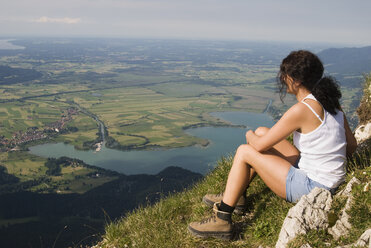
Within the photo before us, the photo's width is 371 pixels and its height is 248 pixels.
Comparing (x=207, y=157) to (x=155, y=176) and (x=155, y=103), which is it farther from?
(x=155, y=103)

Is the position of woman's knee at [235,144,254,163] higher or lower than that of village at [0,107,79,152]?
higher

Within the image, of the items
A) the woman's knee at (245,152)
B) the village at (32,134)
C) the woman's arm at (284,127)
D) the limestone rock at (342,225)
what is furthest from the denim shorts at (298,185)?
the village at (32,134)

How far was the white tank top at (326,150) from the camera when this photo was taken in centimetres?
398

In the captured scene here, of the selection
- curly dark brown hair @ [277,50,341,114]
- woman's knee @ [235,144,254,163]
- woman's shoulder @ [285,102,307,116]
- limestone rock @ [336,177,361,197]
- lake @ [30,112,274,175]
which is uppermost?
curly dark brown hair @ [277,50,341,114]

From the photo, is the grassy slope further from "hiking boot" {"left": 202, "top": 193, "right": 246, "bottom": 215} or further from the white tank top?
the white tank top

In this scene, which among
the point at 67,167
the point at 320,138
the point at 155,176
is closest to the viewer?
the point at 320,138

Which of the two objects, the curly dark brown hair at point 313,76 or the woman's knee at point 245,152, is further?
the woman's knee at point 245,152

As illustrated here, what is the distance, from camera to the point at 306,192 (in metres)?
4.12

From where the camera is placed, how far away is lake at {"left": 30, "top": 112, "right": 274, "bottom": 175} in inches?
3093

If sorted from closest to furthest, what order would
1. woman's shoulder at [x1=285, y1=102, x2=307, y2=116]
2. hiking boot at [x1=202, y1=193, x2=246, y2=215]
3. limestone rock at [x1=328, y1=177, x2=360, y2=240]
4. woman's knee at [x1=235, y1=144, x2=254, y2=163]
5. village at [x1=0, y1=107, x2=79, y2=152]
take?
limestone rock at [x1=328, y1=177, x2=360, y2=240] → woman's shoulder at [x1=285, y1=102, x2=307, y2=116] → woman's knee at [x1=235, y1=144, x2=254, y2=163] → hiking boot at [x1=202, y1=193, x2=246, y2=215] → village at [x1=0, y1=107, x2=79, y2=152]

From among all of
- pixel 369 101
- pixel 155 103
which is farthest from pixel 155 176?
pixel 155 103

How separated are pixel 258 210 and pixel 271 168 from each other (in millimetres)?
1171

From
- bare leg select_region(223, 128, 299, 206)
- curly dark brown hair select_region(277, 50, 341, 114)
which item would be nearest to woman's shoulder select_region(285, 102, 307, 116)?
curly dark brown hair select_region(277, 50, 341, 114)

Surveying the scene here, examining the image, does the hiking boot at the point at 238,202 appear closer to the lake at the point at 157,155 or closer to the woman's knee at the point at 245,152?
the woman's knee at the point at 245,152
